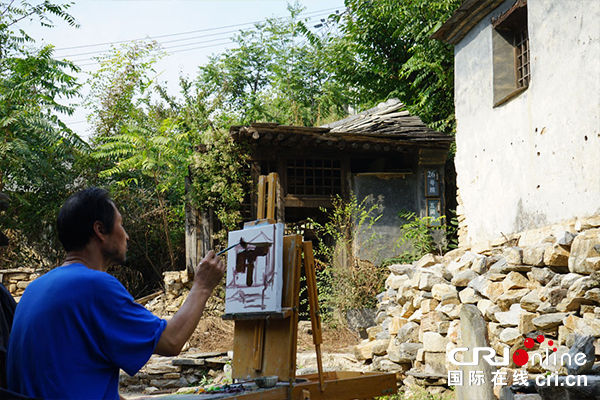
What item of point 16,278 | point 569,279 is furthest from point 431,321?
point 16,278

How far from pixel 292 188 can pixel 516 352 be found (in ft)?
22.8

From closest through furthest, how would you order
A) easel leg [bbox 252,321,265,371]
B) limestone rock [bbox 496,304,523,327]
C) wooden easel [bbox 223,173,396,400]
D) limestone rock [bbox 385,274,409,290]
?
1. wooden easel [bbox 223,173,396,400]
2. easel leg [bbox 252,321,265,371]
3. limestone rock [bbox 496,304,523,327]
4. limestone rock [bbox 385,274,409,290]

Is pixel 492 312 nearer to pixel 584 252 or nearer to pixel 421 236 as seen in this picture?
pixel 584 252

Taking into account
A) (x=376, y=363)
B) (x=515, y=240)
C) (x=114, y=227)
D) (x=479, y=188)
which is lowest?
(x=376, y=363)

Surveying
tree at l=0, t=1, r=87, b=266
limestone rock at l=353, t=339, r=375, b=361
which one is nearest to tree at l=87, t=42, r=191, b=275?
tree at l=0, t=1, r=87, b=266

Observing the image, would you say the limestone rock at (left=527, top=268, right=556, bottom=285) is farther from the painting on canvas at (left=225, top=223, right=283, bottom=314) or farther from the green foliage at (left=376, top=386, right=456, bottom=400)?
the painting on canvas at (left=225, top=223, right=283, bottom=314)

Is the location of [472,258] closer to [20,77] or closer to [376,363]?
[376,363]

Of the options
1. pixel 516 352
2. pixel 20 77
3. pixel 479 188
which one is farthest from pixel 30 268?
pixel 516 352

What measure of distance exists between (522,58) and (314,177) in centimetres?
468

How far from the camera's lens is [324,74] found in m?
23.1

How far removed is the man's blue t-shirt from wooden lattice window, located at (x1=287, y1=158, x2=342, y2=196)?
30.0 feet

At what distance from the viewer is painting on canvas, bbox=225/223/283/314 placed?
14.2 feet

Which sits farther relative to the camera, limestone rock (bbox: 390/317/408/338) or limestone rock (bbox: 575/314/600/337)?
limestone rock (bbox: 390/317/408/338)

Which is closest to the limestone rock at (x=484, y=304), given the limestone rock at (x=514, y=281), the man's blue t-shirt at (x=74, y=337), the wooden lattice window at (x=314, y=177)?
the limestone rock at (x=514, y=281)
